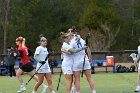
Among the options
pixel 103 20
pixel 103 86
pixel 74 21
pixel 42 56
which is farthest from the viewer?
pixel 103 20

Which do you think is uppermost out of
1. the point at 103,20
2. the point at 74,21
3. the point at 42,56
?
the point at 103,20

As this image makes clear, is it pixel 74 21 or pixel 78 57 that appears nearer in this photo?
pixel 78 57

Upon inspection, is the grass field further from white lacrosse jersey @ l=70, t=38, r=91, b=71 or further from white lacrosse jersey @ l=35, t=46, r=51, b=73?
white lacrosse jersey @ l=70, t=38, r=91, b=71

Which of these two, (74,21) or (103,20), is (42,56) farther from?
(103,20)

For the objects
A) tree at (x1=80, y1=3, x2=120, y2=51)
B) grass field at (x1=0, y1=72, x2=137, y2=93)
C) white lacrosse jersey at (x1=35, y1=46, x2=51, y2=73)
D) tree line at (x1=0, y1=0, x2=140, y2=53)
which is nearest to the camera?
white lacrosse jersey at (x1=35, y1=46, x2=51, y2=73)

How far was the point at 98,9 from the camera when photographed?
203 ft

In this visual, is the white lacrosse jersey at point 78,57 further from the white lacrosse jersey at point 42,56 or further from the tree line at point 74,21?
the tree line at point 74,21

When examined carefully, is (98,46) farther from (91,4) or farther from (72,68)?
(72,68)

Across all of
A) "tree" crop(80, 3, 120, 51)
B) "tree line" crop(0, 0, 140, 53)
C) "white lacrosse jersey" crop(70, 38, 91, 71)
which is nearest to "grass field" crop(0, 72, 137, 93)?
"white lacrosse jersey" crop(70, 38, 91, 71)

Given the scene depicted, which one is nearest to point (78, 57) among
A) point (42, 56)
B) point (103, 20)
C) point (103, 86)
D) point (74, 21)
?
point (42, 56)

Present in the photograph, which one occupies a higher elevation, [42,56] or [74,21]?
[74,21]

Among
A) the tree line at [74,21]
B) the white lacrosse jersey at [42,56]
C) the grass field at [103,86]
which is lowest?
the grass field at [103,86]

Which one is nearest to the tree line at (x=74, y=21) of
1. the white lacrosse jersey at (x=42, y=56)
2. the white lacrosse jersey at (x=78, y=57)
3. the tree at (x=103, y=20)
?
the tree at (x=103, y=20)

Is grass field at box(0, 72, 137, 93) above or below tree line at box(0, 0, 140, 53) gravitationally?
below
